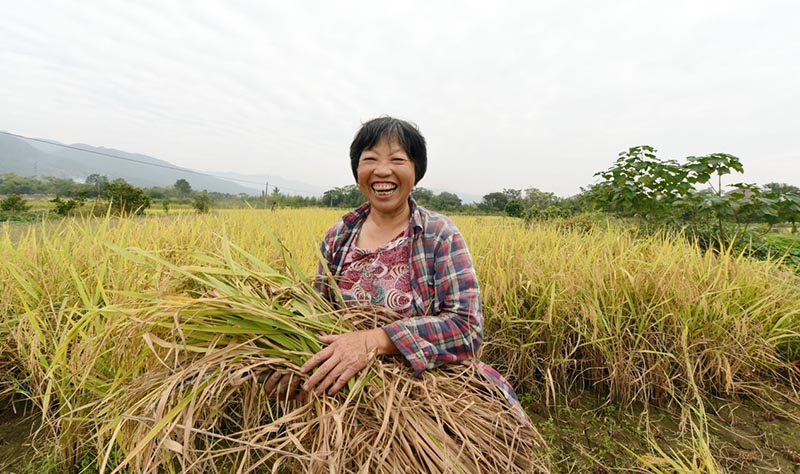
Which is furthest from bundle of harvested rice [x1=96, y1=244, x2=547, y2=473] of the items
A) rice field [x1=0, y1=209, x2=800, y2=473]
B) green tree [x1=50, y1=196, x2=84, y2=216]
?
green tree [x1=50, y1=196, x2=84, y2=216]

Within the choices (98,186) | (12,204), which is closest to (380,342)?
(98,186)

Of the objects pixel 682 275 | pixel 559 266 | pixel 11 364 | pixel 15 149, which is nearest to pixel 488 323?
pixel 559 266

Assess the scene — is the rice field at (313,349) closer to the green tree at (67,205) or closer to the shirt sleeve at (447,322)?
the shirt sleeve at (447,322)

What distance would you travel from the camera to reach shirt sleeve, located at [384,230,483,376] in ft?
3.06

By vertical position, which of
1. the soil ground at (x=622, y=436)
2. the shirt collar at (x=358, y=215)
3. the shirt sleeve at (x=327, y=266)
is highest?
the shirt collar at (x=358, y=215)

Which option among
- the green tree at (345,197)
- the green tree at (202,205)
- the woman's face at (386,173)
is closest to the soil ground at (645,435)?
the woman's face at (386,173)

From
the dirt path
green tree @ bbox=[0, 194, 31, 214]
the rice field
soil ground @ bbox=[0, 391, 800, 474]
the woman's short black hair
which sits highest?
the woman's short black hair

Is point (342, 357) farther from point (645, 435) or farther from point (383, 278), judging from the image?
point (645, 435)

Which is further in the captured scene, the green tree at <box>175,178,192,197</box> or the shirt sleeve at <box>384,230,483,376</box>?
the green tree at <box>175,178,192,197</box>

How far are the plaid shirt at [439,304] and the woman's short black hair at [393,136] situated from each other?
197mm

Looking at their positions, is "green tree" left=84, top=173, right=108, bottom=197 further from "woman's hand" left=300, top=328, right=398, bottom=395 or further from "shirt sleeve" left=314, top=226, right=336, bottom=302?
"woman's hand" left=300, top=328, right=398, bottom=395

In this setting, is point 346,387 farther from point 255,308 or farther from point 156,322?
point 156,322

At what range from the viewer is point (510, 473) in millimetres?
866

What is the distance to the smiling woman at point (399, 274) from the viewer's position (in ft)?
3.02
